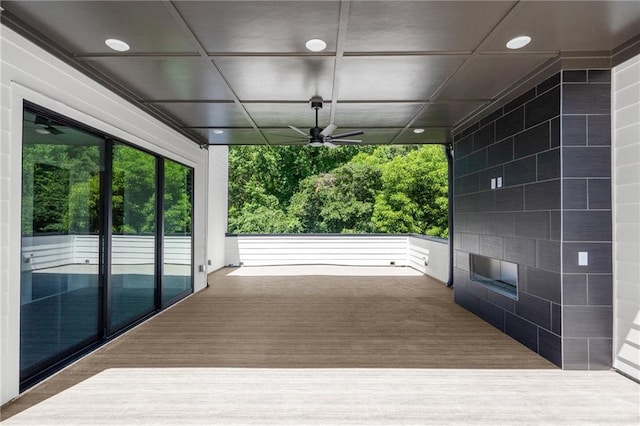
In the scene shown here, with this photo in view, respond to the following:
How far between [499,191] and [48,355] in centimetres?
465

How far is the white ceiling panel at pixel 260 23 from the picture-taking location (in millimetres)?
2287

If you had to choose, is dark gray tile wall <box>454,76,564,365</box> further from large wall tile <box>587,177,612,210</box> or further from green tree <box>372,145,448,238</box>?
green tree <box>372,145,448,238</box>

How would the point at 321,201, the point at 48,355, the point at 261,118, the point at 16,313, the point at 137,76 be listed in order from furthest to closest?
the point at 321,201 < the point at 261,118 < the point at 137,76 < the point at 48,355 < the point at 16,313

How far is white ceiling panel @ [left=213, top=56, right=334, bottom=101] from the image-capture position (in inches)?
121

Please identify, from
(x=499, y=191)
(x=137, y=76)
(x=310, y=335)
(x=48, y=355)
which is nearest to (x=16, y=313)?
(x=48, y=355)

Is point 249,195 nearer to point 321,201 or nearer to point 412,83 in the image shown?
point 321,201

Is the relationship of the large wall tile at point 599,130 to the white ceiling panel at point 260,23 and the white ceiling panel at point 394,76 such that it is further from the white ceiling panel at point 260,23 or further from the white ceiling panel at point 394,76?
the white ceiling panel at point 260,23

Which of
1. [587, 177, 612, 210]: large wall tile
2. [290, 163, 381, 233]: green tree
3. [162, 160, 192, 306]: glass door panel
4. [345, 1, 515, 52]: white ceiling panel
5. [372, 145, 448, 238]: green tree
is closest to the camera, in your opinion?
[345, 1, 515, 52]: white ceiling panel

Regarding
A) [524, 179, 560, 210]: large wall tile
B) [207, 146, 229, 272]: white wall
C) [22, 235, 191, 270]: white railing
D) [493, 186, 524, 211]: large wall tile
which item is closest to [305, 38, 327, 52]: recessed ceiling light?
[524, 179, 560, 210]: large wall tile

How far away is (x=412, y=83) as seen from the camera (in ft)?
11.7

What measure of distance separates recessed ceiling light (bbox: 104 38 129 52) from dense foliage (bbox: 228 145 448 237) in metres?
13.2

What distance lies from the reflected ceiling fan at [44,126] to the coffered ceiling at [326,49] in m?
0.56

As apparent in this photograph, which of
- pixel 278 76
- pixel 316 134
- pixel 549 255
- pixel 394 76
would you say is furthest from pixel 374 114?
pixel 549 255

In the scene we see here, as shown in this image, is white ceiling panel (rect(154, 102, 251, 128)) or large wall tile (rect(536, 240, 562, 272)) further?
white ceiling panel (rect(154, 102, 251, 128))
